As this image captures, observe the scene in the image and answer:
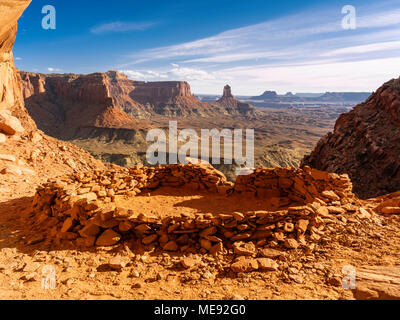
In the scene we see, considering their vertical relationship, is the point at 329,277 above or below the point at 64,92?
below

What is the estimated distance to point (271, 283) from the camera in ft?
13.6

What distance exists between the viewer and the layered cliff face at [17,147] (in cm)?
955

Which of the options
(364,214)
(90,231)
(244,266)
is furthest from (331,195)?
(90,231)

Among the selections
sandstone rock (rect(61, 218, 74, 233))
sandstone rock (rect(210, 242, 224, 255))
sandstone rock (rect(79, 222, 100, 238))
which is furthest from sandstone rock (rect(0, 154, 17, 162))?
sandstone rock (rect(210, 242, 224, 255))

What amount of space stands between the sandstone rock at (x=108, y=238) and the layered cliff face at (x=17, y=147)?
564 cm

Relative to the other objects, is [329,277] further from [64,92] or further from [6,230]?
[64,92]

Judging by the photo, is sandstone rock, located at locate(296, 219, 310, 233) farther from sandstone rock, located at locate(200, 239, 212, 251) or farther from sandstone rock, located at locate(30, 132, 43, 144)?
sandstone rock, located at locate(30, 132, 43, 144)

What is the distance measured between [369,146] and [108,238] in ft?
70.3

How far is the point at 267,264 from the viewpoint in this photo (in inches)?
180

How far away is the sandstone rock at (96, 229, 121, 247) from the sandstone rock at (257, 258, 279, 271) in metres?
3.44

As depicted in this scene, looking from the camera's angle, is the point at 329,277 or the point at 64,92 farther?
the point at 64,92

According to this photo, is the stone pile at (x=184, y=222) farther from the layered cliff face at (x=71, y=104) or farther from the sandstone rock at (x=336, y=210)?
the layered cliff face at (x=71, y=104)
